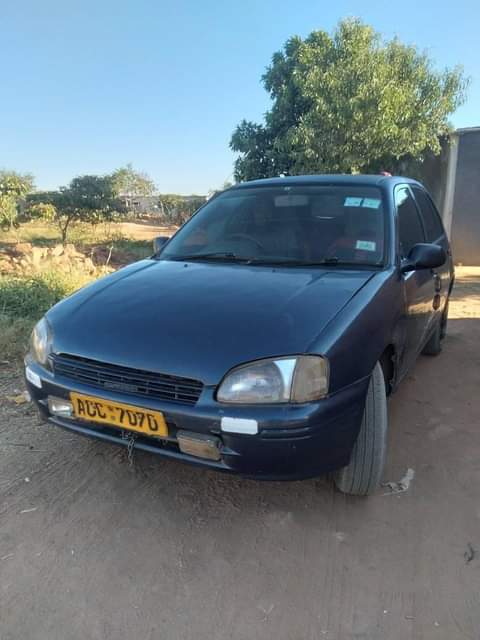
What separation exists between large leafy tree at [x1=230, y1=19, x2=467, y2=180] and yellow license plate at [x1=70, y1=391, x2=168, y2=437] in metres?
8.81

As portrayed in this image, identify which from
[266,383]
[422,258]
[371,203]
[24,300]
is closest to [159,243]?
[371,203]

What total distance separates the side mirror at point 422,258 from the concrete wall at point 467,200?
8.11m

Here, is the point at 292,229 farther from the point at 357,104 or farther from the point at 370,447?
the point at 357,104

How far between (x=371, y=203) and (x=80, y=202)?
1298cm

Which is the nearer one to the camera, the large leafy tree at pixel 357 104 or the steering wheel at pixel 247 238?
the steering wheel at pixel 247 238

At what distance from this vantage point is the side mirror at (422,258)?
2.60 m

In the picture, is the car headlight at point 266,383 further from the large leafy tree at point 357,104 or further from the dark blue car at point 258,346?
the large leafy tree at point 357,104

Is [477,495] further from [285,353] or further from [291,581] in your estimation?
[285,353]

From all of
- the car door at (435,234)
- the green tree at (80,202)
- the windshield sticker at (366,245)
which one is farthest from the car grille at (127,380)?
the green tree at (80,202)

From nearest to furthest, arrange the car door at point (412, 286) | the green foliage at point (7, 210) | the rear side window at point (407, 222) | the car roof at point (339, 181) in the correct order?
the car door at point (412, 286) → the rear side window at point (407, 222) → the car roof at point (339, 181) → the green foliage at point (7, 210)

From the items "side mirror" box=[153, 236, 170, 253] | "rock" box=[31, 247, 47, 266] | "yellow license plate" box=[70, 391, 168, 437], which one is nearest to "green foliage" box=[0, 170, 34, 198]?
"rock" box=[31, 247, 47, 266]

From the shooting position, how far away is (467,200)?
963cm

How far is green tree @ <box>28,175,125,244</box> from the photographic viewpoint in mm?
13938

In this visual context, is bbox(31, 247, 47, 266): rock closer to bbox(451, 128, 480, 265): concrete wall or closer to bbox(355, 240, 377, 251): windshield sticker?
bbox(355, 240, 377, 251): windshield sticker
